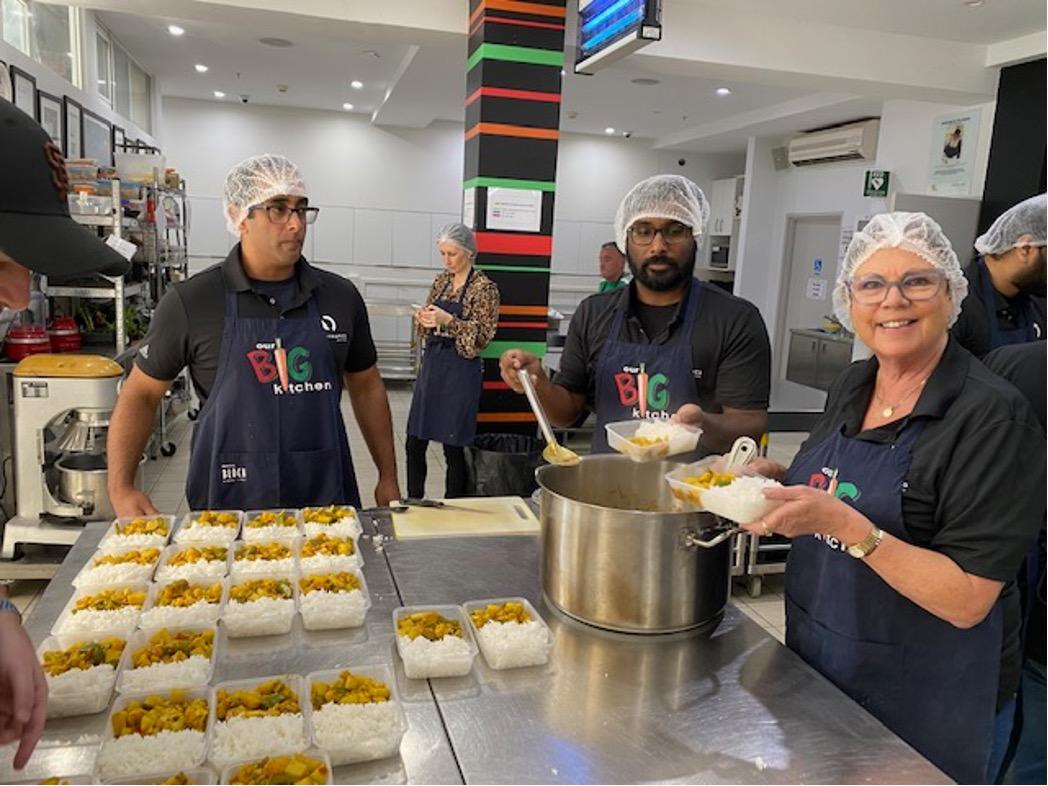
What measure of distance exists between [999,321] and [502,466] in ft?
7.02

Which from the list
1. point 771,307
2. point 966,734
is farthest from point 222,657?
point 771,307

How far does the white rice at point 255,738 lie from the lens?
1.02 metres

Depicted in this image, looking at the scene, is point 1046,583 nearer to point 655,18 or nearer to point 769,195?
point 655,18

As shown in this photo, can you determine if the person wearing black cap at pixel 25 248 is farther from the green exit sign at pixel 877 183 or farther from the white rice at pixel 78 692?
the green exit sign at pixel 877 183

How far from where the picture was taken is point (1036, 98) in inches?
210

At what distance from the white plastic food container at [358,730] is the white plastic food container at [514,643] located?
0.68ft

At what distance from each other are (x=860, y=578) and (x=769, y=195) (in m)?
8.75

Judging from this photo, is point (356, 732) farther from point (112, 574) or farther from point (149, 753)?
point (112, 574)

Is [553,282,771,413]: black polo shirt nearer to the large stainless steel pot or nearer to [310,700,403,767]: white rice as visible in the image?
the large stainless steel pot

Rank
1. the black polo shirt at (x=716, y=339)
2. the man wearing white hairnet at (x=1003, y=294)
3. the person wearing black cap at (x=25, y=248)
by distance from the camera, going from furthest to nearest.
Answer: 1. the man wearing white hairnet at (x=1003, y=294)
2. the black polo shirt at (x=716, y=339)
3. the person wearing black cap at (x=25, y=248)

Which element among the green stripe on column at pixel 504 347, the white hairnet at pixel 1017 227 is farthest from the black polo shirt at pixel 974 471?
the green stripe on column at pixel 504 347

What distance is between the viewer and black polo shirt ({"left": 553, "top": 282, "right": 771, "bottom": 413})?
2207 mm

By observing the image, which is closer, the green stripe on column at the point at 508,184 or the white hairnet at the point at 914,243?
the white hairnet at the point at 914,243

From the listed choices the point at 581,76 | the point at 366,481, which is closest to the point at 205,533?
the point at 366,481
